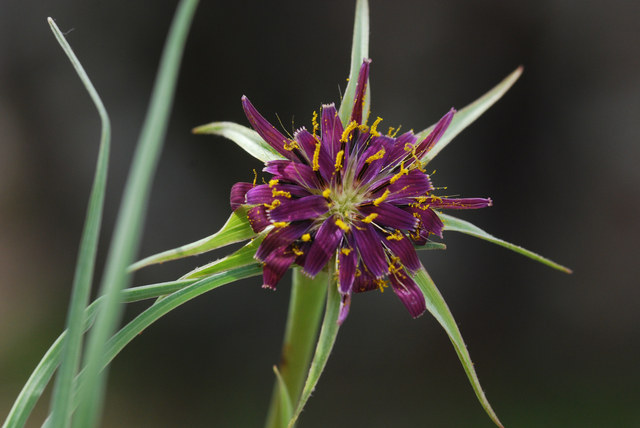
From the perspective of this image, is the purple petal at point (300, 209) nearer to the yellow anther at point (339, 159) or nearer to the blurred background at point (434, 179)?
the yellow anther at point (339, 159)

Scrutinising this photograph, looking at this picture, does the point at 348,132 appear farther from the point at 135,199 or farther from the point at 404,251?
the point at 135,199

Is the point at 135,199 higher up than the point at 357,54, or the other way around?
the point at 357,54

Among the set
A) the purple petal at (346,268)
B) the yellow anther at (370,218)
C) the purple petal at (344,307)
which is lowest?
the purple petal at (344,307)

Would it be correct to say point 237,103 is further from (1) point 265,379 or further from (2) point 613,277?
(2) point 613,277

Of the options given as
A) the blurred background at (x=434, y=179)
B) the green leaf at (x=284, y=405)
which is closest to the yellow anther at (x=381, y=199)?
the green leaf at (x=284, y=405)

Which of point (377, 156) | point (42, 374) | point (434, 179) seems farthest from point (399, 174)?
point (434, 179)

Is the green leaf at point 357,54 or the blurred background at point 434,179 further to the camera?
the blurred background at point 434,179
